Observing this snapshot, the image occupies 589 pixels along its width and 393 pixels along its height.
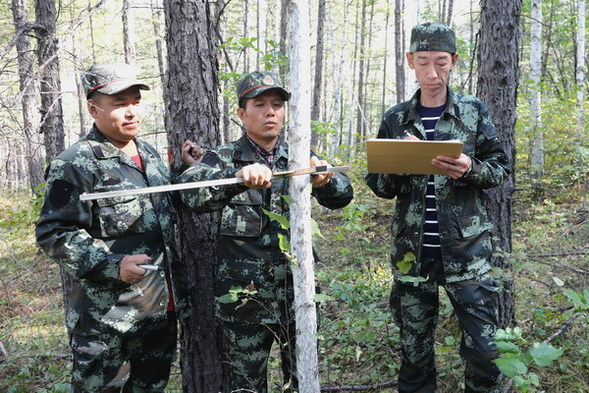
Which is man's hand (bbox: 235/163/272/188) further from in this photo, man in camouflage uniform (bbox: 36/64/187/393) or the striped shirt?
the striped shirt

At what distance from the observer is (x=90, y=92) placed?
2.48m

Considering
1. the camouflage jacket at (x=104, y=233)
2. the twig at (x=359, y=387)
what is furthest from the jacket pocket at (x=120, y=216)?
the twig at (x=359, y=387)

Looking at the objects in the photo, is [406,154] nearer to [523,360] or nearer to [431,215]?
[431,215]

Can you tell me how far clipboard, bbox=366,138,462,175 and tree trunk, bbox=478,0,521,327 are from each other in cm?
133

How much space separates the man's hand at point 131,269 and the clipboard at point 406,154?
138 centimetres

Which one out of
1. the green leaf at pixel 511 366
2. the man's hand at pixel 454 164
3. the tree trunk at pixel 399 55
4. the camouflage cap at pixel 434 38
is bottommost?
the green leaf at pixel 511 366

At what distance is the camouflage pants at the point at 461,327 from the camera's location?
101 inches

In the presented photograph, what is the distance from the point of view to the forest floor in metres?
3.15

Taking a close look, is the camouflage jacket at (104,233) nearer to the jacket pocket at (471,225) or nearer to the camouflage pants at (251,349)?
the camouflage pants at (251,349)

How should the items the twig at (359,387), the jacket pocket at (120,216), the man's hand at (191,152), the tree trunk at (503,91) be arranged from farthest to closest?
the tree trunk at (503,91)
the twig at (359,387)
the man's hand at (191,152)
the jacket pocket at (120,216)

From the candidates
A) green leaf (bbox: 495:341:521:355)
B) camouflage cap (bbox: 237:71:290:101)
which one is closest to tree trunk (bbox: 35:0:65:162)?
camouflage cap (bbox: 237:71:290:101)

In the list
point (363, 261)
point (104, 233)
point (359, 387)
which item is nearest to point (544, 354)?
point (359, 387)

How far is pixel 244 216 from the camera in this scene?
2.56 metres

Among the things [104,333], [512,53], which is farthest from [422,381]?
[512,53]
